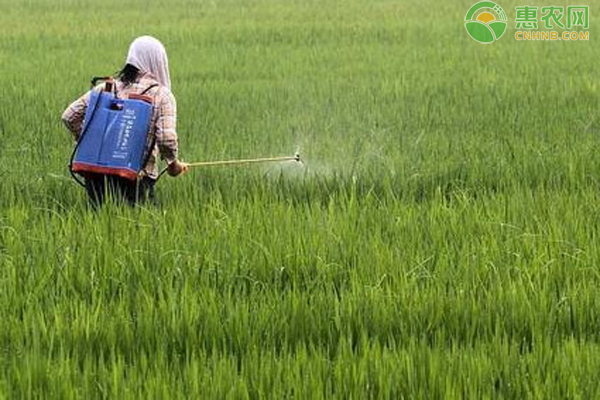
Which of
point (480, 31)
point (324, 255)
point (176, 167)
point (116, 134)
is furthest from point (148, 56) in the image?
Answer: point (480, 31)

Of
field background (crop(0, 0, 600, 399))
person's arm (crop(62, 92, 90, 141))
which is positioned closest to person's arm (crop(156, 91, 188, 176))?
field background (crop(0, 0, 600, 399))

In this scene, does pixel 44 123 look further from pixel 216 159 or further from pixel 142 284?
pixel 142 284

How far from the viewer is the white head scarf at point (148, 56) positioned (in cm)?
485

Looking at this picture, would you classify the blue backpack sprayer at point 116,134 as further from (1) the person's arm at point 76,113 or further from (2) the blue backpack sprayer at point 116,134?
(1) the person's arm at point 76,113

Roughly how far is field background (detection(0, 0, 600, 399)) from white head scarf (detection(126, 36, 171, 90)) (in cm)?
68

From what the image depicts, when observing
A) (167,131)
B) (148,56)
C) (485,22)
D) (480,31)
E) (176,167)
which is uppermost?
(485,22)

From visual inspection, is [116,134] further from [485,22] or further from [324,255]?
[485,22]

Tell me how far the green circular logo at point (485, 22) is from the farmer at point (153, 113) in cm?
866

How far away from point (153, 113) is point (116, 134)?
21 centimetres

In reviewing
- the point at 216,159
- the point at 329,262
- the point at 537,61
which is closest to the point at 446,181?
the point at 216,159

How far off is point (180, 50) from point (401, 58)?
2.79 m

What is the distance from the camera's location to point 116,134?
Result: 15.5 ft

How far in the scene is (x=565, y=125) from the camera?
7.46m

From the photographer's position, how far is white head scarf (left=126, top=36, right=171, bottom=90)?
485 centimetres
